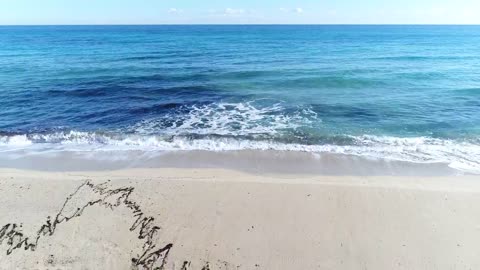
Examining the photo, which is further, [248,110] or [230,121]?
[248,110]

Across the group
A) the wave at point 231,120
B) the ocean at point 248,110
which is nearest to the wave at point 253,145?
the ocean at point 248,110

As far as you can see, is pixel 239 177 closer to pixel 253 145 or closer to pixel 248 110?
pixel 253 145

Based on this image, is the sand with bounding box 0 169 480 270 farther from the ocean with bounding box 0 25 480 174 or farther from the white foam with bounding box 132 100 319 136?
the white foam with bounding box 132 100 319 136

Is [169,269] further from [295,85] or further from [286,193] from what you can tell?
[295,85]

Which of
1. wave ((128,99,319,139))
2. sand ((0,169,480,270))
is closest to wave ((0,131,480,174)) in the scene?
wave ((128,99,319,139))

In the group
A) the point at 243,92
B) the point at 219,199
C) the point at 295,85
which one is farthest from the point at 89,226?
the point at 295,85

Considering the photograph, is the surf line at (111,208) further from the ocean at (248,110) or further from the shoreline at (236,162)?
the ocean at (248,110)

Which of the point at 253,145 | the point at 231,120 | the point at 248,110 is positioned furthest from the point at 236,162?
the point at 248,110
